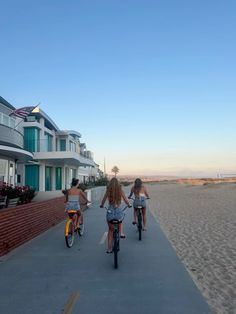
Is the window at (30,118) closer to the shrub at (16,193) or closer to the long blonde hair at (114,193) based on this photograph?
the shrub at (16,193)

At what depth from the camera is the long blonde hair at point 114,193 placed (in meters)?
8.59

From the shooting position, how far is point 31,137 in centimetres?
3491

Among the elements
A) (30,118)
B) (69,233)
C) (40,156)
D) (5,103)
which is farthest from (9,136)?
(30,118)

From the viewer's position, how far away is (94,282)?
6.49 meters

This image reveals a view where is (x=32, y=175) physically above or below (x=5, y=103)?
below

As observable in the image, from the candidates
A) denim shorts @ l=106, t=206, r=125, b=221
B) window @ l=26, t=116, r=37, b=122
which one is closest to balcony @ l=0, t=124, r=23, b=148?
window @ l=26, t=116, r=37, b=122

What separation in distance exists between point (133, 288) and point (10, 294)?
1754 millimetres

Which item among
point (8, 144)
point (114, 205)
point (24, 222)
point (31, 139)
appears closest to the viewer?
point (114, 205)

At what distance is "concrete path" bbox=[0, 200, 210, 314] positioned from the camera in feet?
17.2

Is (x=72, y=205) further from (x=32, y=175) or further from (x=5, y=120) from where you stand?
(x=32, y=175)

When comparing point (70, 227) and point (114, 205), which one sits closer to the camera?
point (114, 205)

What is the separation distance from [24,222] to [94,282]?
190 inches

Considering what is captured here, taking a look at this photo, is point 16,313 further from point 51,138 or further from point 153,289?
point 51,138

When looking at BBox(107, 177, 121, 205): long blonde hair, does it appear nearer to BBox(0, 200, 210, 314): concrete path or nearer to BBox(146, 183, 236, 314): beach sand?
BBox(0, 200, 210, 314): concrete path
